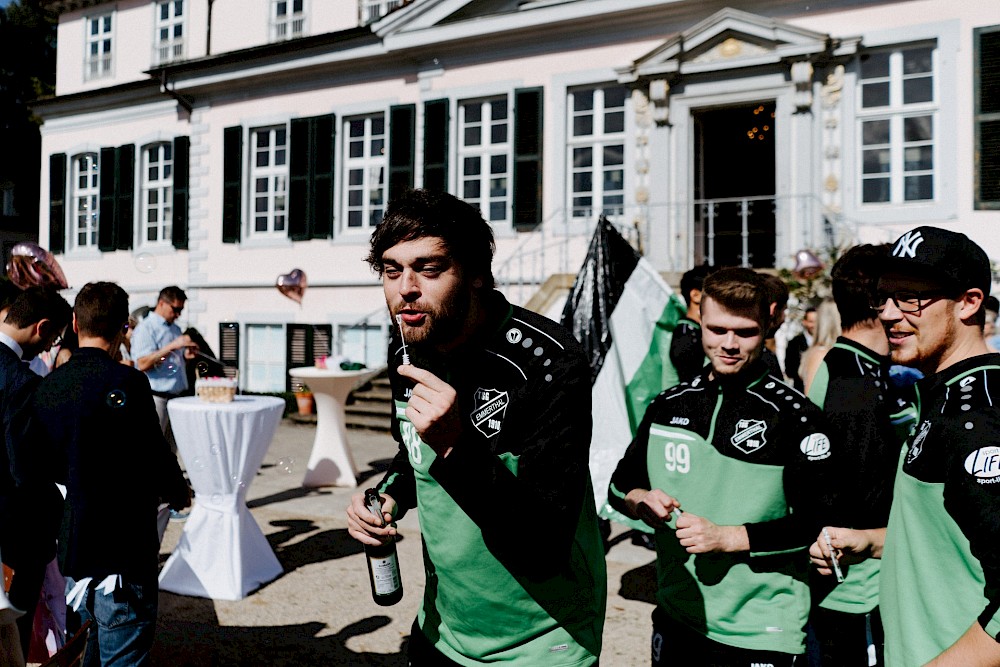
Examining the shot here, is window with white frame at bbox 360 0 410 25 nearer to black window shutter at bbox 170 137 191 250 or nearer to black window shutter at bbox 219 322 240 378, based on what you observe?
black window shutter at bbox 170 137 191 250

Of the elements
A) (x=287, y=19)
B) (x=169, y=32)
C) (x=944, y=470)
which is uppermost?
(x=169, y=32)

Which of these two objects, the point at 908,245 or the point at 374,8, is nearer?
the point at 908,245

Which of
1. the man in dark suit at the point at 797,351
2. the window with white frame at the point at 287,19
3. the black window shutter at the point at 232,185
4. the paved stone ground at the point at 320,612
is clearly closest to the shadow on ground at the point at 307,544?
the paved stone ground at the point at 320,612

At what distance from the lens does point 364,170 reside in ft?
52.0

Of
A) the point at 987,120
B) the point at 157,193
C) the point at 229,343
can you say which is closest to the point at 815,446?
the point at 987,120

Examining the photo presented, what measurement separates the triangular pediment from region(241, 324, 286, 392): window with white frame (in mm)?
8696

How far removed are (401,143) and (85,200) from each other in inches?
355

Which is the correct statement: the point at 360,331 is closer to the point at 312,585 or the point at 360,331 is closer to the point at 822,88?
the point at 822,88

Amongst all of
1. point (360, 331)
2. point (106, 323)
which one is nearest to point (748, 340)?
point (106, 323)

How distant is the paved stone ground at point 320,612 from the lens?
4133 millimetres

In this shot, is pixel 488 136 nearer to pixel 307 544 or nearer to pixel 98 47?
pixel 307 544

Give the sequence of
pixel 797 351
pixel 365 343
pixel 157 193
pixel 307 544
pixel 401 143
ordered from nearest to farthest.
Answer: pixel 307 544
pixel 797 351
pixel 401 143
pixel 365 343
pixel 157 193

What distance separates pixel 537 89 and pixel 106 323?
38.1 ft

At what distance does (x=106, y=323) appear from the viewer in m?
3.19
